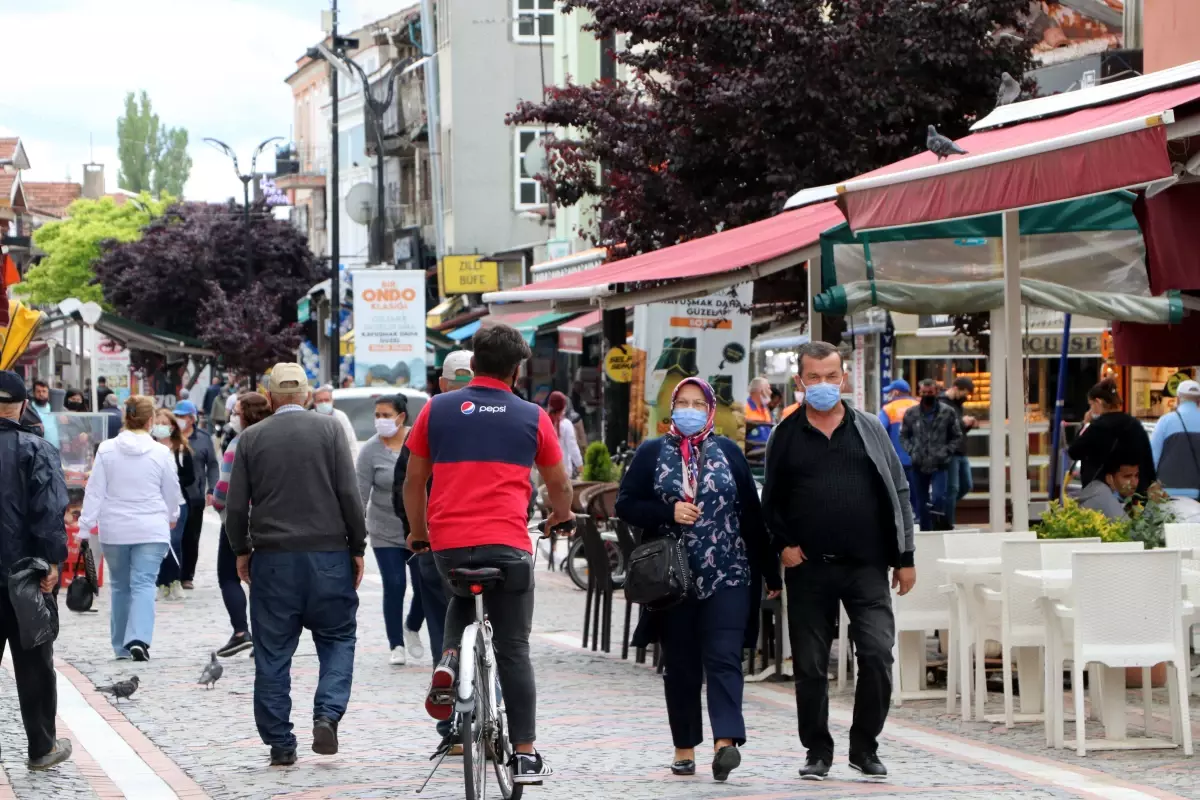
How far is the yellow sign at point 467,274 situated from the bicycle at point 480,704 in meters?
→ 44.9

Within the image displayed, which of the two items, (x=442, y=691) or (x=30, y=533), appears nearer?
(x=442, y=691)

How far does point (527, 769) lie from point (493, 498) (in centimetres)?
106

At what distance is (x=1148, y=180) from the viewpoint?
811 centimetres

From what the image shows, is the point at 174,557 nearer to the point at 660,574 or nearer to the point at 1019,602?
the point at 1019,602

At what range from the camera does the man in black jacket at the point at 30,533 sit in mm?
9273

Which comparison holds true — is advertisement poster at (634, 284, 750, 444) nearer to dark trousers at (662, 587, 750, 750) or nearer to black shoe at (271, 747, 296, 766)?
black shoe at (271, 747, 296, 766)

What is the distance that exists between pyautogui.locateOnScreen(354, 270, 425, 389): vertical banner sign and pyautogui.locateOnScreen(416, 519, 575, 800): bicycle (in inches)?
1068

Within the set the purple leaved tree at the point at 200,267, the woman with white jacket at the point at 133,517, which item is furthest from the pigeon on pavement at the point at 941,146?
the purple leaved tree at the point at 200,267

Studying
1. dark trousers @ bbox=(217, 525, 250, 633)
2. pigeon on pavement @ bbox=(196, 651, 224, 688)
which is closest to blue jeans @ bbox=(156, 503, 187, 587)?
dark trousers @ bbox=(217, 525, 250, 633)

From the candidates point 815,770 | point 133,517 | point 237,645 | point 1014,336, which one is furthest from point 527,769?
point 133,517

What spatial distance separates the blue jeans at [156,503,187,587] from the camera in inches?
742

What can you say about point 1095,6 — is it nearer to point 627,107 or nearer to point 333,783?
point 627,107

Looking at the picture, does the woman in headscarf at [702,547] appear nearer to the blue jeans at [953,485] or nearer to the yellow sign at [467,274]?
the blue jeans at [953,485]

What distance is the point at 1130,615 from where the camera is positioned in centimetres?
962
